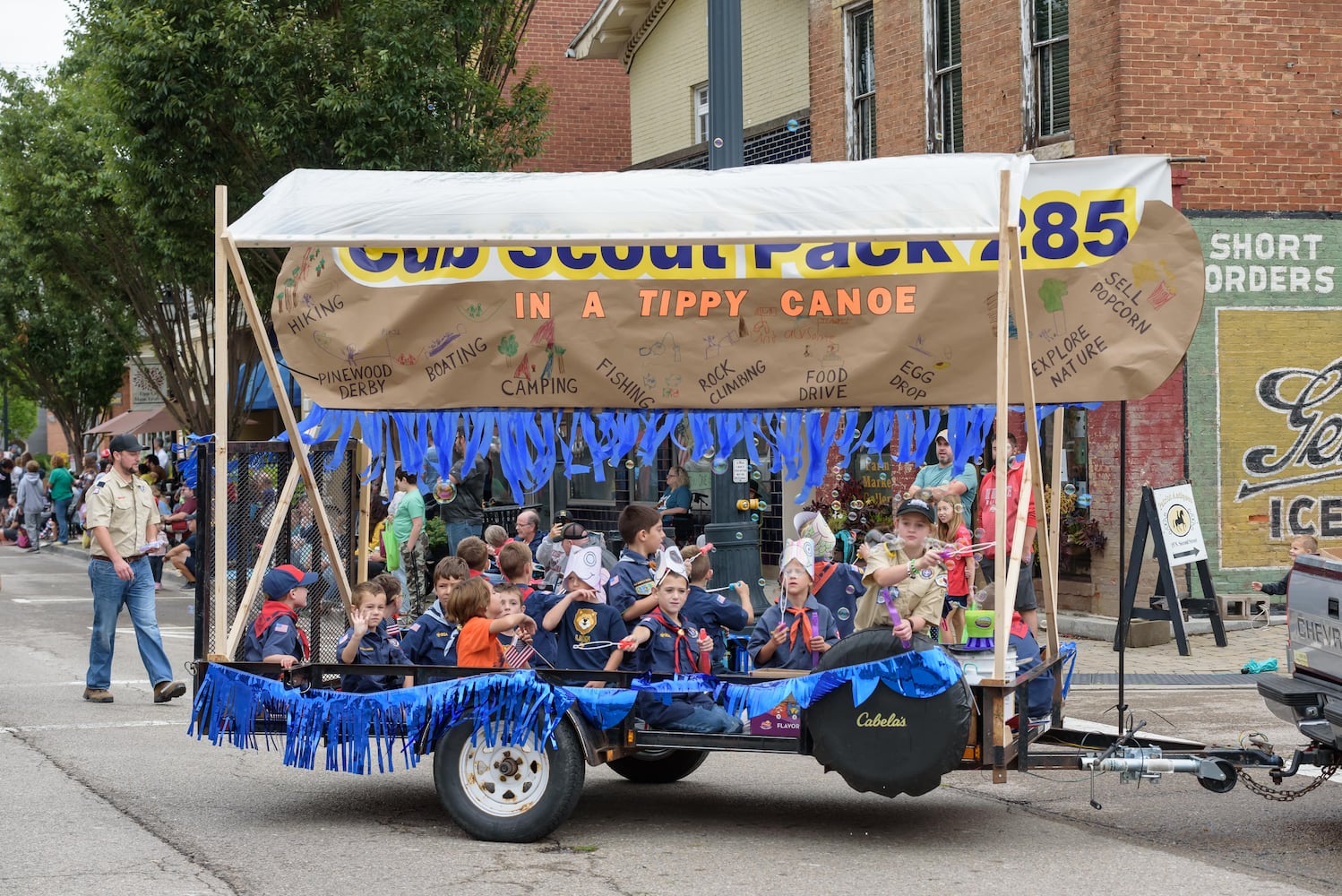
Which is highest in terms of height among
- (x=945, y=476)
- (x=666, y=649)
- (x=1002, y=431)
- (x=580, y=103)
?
(x=580, y=103)

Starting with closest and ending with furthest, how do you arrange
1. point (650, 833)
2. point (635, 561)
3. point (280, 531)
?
point (650, 833)
point (635, 561)
point (280, 531)

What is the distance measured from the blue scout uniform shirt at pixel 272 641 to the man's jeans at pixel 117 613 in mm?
3584

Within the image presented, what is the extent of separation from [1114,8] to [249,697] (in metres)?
11.3

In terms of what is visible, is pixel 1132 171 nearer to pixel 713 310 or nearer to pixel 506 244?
pixel 713 310

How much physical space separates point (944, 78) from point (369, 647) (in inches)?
477

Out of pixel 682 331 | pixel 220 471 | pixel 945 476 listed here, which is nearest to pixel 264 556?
pixel 220 471

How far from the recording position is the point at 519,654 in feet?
24.0

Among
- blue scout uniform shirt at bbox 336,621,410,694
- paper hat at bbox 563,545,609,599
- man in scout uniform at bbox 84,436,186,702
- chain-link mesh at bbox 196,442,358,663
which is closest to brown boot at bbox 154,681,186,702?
man in scout uniform at bbox 84,436,186,702

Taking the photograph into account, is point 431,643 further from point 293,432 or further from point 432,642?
point 293,432

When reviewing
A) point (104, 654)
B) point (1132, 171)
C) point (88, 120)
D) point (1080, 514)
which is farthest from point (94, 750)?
point (88, 120)

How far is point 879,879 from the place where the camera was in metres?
6.15

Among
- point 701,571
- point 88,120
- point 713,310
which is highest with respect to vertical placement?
point 88,120

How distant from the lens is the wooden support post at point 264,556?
23.9 feet

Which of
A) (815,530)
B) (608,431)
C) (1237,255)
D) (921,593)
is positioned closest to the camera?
(921,593)
